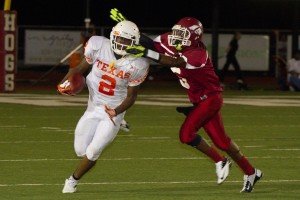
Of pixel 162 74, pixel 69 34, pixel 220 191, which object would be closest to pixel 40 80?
pixel 69 34

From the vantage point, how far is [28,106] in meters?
21.5

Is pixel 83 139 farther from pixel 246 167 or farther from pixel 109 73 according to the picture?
pixel 246 167

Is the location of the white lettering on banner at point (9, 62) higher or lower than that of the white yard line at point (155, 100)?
higher

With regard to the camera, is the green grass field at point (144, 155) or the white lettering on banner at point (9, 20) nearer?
the green grass field at point (144, 155)

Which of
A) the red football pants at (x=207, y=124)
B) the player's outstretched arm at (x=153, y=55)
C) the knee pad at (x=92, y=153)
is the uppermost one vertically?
the player's outstretched arm at (x=153, y=55)

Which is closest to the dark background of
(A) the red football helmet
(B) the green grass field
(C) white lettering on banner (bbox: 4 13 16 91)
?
(C) white lettering on banner (bbox: 4 13 16 91)

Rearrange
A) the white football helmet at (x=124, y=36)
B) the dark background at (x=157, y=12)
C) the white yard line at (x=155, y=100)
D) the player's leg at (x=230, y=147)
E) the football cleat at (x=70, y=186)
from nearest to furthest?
the white football helmet at (x=124, y=36) → the football cleat at (x=70, y=186) → the player's leg at (x=230, y=147) → the white yard line at (x=155, y=100) → the dark background at (x=157, y=12)

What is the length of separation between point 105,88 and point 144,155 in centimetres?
337

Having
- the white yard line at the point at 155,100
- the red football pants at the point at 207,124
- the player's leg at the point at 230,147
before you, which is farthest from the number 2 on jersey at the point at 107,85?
the white yard line at the point at 155,100

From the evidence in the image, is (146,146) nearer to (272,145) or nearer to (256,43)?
(272,145)

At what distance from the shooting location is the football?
35.9 ft

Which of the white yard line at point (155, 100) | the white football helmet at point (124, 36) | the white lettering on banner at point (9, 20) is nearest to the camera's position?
the white football helmet at point (124, 36)

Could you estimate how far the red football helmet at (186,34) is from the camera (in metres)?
11.5

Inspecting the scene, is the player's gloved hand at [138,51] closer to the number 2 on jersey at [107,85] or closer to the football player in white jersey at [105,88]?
the football player in white jersey at [105,88]
